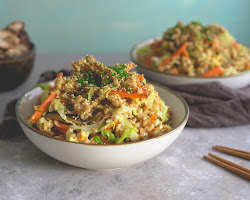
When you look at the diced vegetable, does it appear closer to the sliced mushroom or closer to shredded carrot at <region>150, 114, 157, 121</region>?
shredded carrot at <region>150, 114, 157, 121</region>

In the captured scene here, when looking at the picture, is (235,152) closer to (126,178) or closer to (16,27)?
(126,178)

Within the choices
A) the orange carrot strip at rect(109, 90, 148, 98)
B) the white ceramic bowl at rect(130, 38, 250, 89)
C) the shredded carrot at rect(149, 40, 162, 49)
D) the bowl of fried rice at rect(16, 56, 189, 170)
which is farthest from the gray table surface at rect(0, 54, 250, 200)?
the shredded carrot at rect(149, 40, 162, 49)

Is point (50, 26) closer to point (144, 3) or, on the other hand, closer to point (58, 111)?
point (144, 3)

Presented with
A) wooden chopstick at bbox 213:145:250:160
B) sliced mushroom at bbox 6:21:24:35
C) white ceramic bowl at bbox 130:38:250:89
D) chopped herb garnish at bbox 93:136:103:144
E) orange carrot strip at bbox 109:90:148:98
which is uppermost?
orange carrot strip at bbox 109:90:148:98

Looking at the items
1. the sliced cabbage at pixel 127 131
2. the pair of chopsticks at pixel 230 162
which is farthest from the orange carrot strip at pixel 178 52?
the sliced cabbage at pixel 127 131

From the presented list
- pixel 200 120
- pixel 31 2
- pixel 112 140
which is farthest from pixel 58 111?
pixel 31 2

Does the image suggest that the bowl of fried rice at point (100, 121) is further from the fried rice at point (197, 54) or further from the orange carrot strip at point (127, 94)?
the fried rice at point (197, 54)
